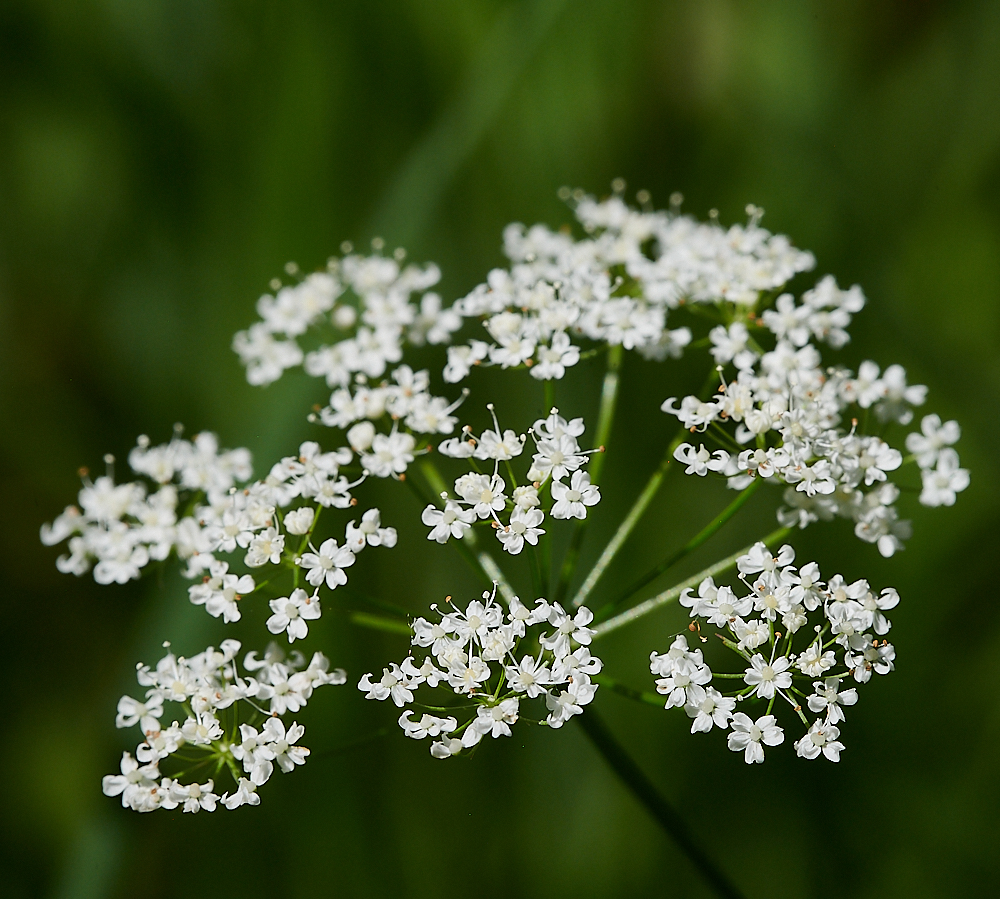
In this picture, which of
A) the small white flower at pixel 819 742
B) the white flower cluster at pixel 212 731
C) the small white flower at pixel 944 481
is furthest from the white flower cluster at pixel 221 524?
the small white flower at pixel 944 481

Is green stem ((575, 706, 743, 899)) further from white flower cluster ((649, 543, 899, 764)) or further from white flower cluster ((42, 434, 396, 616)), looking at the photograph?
white flower cluster ((42, 434, 396, 616))

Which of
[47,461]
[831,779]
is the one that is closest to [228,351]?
[47,461]

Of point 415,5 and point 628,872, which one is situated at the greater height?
point 415,5

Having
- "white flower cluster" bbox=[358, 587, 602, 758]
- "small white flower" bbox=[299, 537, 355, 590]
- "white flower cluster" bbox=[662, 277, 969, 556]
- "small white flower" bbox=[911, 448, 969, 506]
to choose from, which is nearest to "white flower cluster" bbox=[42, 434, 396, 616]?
"small white flower" bbox=[299, 537, 355, 590]

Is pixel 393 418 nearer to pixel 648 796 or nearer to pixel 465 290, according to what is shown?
pixel 648 796

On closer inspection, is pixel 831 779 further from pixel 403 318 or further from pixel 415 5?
pixel 415 5
